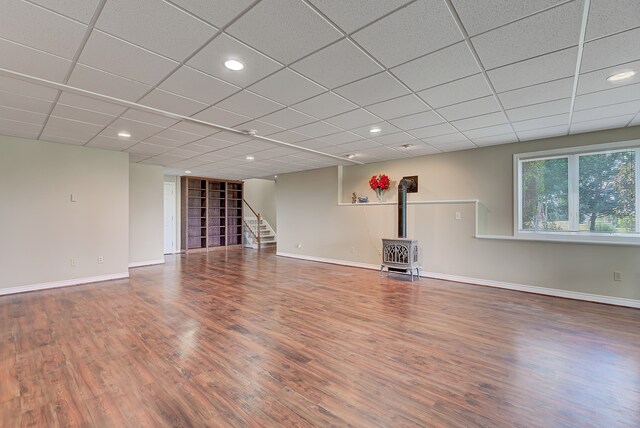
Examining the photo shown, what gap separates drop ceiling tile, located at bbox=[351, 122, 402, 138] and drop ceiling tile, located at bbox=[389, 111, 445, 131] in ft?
0.41

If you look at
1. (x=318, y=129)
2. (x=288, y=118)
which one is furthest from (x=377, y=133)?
(x=288, y=118)

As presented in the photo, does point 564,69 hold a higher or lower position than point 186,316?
higher

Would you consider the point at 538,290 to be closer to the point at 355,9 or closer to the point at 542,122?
the point at 542,122

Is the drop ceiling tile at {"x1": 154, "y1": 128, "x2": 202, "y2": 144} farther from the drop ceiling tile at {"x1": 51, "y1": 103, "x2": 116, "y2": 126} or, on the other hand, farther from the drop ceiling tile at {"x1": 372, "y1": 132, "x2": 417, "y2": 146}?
the drop ceiling tile at {"x1": 372, "y1": 132, "x2": 417, "y2": 146}

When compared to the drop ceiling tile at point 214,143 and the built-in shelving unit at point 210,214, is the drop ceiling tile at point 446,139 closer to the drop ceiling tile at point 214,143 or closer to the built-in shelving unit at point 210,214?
the drop ceiling tile at point 214,143

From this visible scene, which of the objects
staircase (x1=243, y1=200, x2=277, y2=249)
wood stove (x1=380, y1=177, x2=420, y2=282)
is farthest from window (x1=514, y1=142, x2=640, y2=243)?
staircase (x1=243, y1=200, x2=277, y2=249)

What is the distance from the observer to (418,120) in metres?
3.88

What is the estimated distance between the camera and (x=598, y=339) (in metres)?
2.95

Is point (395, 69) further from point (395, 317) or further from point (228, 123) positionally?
point (395, 317)

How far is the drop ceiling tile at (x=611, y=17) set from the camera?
68.1 inches

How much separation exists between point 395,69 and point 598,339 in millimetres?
3445

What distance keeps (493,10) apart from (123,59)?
2.78 m

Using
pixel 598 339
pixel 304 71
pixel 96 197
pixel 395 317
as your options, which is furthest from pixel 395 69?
pixel 96 197

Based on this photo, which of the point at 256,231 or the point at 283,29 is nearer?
the point at 283,29
